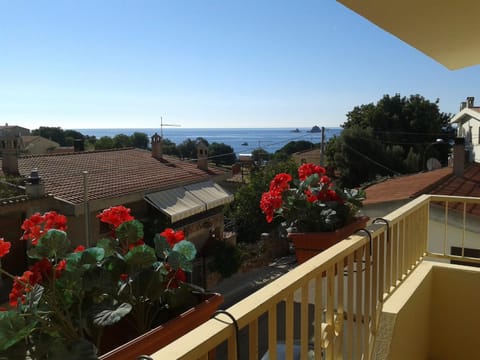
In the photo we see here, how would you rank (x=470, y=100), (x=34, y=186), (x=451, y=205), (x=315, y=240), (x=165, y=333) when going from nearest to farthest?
(x=165, y=333), (x=315, y=240), (x=451, y=205), (x=34, y=186), (x=470, y=100)

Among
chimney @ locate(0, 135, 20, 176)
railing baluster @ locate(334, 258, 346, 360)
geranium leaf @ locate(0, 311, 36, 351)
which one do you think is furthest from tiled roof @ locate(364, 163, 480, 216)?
chimney @ locate(0, 135, 20, 176)

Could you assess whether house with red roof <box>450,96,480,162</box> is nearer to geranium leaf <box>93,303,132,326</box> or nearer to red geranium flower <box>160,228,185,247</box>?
red geranium flower <box>160,228,185,247</box>

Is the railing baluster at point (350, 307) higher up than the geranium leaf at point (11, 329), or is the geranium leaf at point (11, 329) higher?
the geranium leaf at point (11, 329)

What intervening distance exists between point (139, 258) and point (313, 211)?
155 cm

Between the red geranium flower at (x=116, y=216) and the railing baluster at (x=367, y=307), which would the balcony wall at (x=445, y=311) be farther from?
the red geranium flower at (x=116, y=216)

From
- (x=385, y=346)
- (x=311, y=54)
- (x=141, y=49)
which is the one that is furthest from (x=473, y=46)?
(x=141, y=49)

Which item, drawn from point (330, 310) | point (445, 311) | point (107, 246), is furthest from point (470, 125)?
point (107, 246)

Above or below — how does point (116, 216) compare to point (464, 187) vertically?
above

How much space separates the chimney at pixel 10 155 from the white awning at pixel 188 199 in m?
4.59

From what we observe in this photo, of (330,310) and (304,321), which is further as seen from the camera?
(330,310)

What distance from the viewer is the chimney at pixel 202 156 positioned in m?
21.8

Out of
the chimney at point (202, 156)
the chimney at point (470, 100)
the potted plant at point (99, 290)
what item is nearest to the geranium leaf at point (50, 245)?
the potted plant at point (99, 290)

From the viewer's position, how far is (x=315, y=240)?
262 cm

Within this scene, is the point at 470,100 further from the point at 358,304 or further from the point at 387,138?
the point at 358,304
